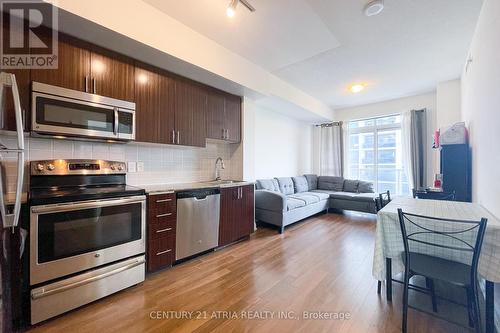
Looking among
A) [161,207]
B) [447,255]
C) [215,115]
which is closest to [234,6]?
[215,115]

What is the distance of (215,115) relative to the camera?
10.5 ft

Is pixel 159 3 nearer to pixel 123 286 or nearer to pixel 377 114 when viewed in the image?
pixel 123 286

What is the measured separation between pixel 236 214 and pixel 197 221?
0.70 m

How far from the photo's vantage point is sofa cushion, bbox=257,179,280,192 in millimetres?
4318

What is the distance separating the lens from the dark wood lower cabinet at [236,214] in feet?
9.88

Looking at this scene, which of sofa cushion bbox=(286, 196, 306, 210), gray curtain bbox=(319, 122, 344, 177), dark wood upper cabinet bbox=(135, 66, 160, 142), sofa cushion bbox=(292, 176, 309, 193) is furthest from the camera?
gray curtain bbox=(319, 122, 344, 177)

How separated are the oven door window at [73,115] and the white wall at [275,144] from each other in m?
2.06

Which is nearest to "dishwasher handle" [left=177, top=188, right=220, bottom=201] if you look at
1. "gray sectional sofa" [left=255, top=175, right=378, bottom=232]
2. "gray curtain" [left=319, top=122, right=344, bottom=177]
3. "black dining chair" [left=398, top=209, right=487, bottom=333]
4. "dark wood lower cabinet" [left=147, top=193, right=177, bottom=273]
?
"dark wood lower cabinet" [left=147, top=193, right=177, bottom=273]

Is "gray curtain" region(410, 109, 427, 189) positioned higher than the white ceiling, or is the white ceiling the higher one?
the white ceiling

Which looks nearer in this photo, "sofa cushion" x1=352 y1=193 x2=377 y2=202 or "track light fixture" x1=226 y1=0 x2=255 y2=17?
"track light fixture" x1=226 y1=0 x2=255 y2=17

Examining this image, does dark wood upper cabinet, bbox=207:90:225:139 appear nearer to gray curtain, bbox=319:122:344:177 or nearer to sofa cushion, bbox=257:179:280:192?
sofa cushion, bbox=257:179:280:192

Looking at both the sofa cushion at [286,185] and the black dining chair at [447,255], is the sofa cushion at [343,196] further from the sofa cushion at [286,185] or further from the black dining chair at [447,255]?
the black dining chair at [447,255]

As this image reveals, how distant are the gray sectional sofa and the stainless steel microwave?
250 cm

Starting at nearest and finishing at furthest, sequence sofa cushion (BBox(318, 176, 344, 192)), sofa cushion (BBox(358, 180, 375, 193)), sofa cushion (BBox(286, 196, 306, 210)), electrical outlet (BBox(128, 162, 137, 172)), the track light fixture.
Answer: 1. the track light fixture
2. electrical outlet (BBox(128, 162, 137, 172))
3. sofa cushion (BBox(286, 196, 306, 210))
4. sofa cushion (BBox(358, 180, 375, 193))
5. sofa cushion (BBox(318, 176, 344, 192))
